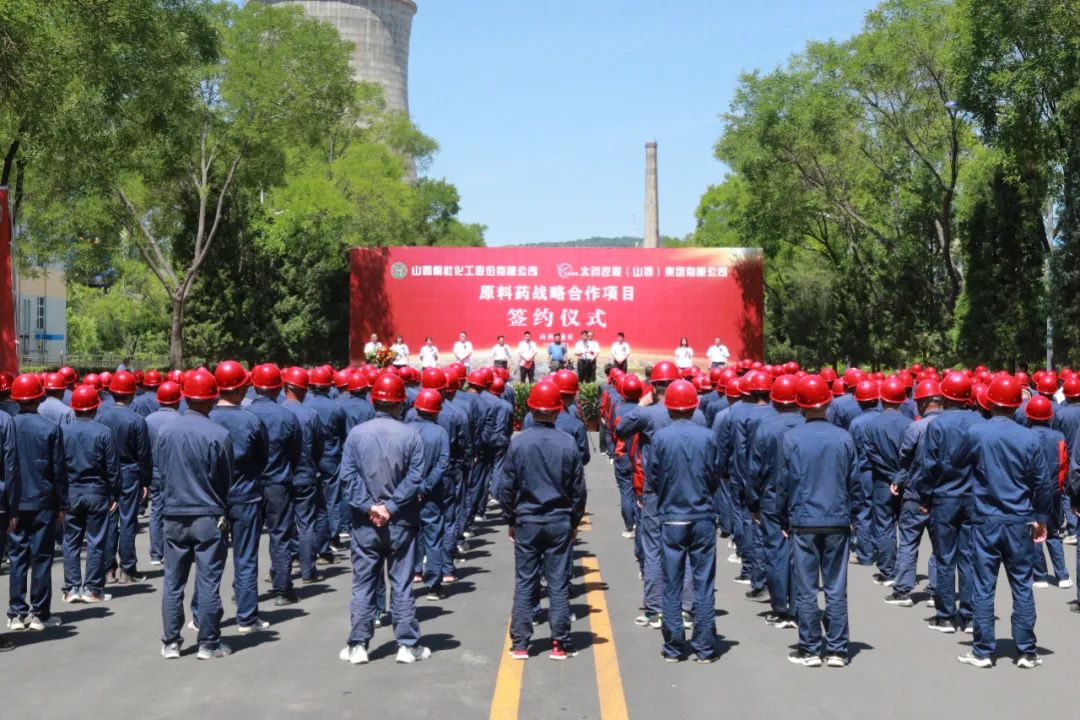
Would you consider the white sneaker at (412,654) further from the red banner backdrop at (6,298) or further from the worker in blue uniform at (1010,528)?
the red banner backdrop at (6,298)

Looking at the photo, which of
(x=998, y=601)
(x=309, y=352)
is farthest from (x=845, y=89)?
(x=998, y=601)

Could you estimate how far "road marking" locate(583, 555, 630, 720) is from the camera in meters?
6.81

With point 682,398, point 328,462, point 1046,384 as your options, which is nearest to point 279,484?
point 328,462

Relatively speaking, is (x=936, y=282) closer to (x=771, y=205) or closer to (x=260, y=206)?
(x=771, y=205)

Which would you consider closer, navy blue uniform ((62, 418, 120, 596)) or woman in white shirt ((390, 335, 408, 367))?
navy blue uniform ((62, 418, 120, 596))

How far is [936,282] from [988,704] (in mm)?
33180

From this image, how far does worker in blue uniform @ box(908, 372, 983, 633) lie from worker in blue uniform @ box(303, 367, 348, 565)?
5549 millimetres

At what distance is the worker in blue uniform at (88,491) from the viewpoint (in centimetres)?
982

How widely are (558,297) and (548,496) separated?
104 ft

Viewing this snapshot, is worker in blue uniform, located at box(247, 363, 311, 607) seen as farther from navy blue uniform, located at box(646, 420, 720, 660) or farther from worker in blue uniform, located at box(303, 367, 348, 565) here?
navy blue uniform, located at box(646, 420, 720, 660)

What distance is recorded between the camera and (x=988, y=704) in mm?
6980

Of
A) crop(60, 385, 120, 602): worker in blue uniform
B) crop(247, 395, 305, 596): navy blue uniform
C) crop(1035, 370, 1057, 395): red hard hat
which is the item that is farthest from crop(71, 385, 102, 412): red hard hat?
crop(1035, 370, 1057, 395): red hard hat

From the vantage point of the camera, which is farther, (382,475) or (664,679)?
(382,475)

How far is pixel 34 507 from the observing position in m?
8.91
